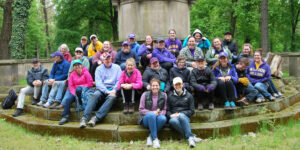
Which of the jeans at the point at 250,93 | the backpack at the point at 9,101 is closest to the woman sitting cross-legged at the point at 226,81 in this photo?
the jeans at the point at 250,93

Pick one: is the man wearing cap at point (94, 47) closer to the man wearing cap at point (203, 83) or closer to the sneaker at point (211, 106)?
the man wearing cap at point (203, 83)

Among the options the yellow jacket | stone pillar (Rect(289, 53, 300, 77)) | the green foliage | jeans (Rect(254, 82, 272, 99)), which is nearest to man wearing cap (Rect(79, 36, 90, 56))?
the yellow jacket

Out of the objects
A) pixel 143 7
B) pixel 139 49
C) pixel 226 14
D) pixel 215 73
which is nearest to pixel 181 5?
pixel 143 7

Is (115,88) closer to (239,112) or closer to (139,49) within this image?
(139,49)

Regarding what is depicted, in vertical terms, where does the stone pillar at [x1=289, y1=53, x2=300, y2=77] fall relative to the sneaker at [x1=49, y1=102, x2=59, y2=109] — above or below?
above

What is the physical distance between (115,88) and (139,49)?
1795 millimetres

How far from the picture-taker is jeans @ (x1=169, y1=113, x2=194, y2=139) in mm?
4454

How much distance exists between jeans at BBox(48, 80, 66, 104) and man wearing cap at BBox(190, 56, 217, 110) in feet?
11.4

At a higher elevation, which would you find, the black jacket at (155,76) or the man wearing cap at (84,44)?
the man wearing cap at (84,44)

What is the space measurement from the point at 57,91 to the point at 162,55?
3067 millimetres

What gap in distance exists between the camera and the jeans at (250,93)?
5.59 m

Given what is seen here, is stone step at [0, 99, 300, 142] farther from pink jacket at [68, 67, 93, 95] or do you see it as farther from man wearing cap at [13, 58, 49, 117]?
man wearing cap at [13, 58, 49, 117]

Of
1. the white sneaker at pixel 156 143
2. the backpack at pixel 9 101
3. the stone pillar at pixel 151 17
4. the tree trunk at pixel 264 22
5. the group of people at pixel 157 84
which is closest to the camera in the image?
the white sneaker at pixel 156 143

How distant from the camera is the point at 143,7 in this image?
337 inches
